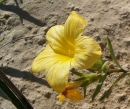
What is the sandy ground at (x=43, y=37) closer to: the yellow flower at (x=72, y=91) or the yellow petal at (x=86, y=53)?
the yellow flower at (x=72, y=91)

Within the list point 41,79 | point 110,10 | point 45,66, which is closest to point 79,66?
point 45,66

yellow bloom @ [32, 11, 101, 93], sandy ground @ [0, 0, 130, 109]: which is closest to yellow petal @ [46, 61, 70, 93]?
yellow bloom @ [32, 11, 101, 93]

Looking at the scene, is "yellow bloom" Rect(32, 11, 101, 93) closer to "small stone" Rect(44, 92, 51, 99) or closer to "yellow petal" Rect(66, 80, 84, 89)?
"yellow petal" Rect(66, 80, 84, 89)

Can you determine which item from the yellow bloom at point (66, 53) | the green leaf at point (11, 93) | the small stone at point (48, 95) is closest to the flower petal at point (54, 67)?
the yellow bloom at point (66, 53)

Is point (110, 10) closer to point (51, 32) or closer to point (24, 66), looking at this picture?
point (24, 66)

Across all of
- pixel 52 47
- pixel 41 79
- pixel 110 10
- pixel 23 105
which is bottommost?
pixel 41 79

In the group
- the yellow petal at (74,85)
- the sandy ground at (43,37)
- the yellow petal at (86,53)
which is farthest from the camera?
the sandy ground at (43,37)
